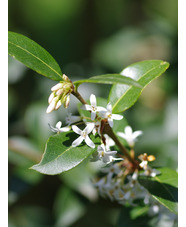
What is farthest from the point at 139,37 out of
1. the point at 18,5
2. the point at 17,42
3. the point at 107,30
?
the point at 17,42

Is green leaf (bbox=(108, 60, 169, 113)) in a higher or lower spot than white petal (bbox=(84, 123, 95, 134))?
higher

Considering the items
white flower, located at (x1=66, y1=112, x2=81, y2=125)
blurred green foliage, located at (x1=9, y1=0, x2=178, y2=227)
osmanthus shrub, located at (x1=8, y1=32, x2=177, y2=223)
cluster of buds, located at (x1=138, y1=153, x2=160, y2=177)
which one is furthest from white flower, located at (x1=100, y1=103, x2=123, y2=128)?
blurred green foliage, located at (x1=9, y1=0, x2=178, y2=227)

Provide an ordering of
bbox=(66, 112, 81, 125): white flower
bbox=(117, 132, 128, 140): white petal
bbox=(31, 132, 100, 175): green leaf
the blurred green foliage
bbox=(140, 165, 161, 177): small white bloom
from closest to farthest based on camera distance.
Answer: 1. bbox=(31, 132, 100, 175): green leaf
2. bbox=(66, 112, 81, 125): white flower
3. bbox=(140, 165, 161, 177): small white bloom
4. bbox=(117, 132, 128, 140): white petal
5. the blurred green foliage

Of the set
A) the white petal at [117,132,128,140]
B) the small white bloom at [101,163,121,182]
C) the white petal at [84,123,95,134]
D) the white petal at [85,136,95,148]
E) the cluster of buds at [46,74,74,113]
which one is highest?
the cluster of buds at [46,74,74,113]

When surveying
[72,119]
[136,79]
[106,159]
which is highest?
[136,79]

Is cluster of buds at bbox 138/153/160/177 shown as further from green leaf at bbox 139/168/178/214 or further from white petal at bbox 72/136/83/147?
white petal at bbox 72/136/83/147

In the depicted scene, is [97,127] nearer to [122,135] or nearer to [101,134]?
[101,134]

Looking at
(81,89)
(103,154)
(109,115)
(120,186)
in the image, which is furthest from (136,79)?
(81,89)
